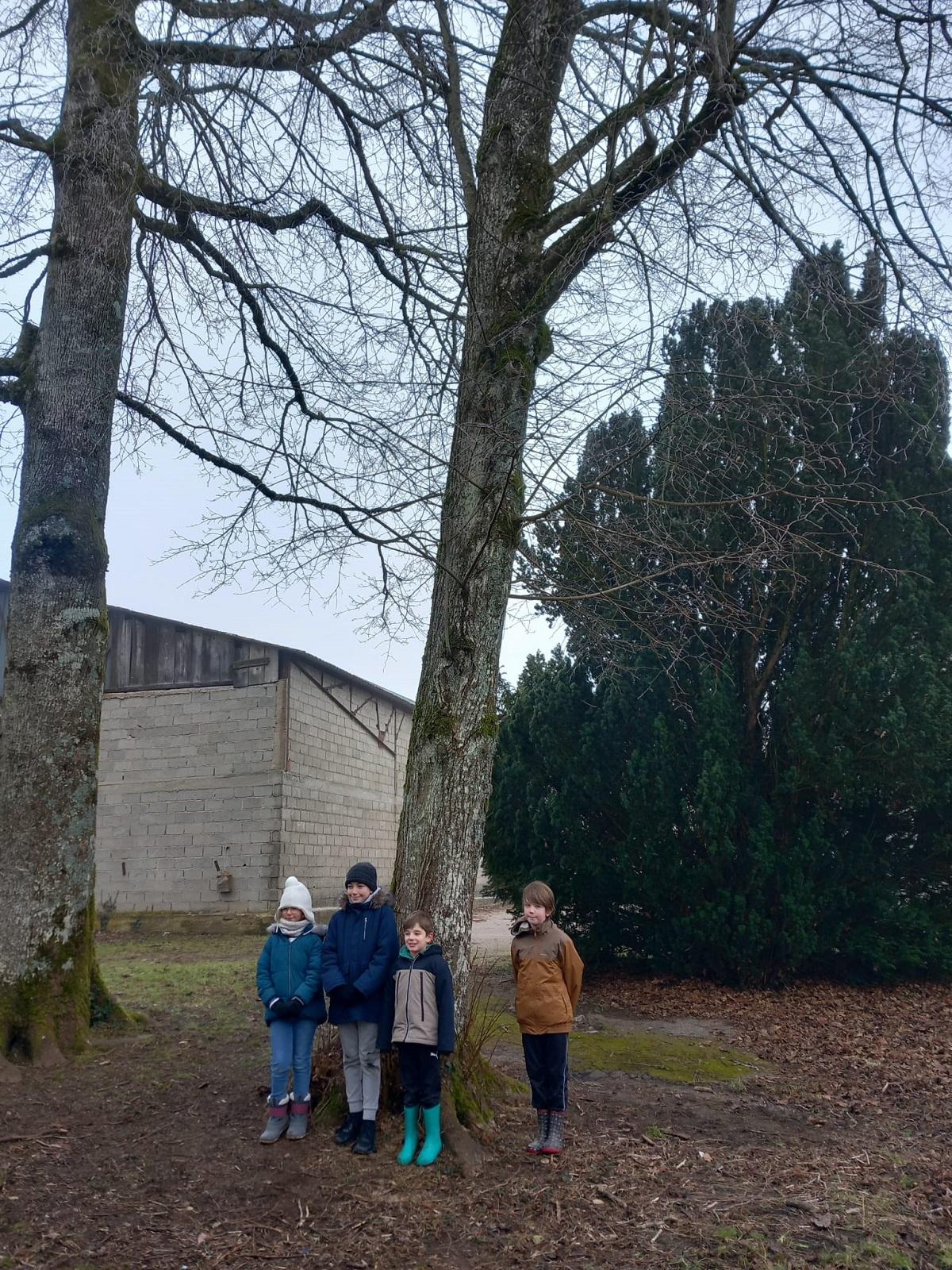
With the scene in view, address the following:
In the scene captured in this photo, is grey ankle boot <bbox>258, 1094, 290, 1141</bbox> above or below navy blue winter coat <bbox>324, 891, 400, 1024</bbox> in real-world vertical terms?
below

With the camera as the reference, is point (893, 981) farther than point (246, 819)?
No

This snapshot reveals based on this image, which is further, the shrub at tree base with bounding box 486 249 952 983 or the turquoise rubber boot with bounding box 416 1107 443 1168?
the shrub at tree base with bounding box 486 249 952 983

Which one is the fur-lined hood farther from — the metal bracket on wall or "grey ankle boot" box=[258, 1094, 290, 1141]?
the metal bracket on wall

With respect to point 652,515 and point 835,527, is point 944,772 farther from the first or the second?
point 652,515

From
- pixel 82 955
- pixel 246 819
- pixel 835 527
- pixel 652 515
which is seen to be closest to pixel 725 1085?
pixel 652 515

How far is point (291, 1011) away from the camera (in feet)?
15.1

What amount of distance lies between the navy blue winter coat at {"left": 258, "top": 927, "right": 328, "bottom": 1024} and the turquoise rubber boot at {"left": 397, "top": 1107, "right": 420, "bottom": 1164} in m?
0.62

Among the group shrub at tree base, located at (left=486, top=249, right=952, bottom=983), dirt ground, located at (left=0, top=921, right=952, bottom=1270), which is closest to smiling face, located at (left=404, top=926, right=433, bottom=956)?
dirt ground, located at (left=0, top=921, right=952, bottom=1270)

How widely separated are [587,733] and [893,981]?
153 inches

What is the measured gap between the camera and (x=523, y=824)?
1048 cm

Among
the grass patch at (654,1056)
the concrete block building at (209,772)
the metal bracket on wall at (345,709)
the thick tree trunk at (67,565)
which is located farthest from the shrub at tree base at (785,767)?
the metal bracket on wall at (345,709)

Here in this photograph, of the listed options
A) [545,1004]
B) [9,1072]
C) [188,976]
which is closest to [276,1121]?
[545,1004]

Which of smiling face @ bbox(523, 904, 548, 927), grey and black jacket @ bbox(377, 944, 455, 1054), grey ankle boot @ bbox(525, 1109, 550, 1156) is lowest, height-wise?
grey ankle boot @ bbox(525, 1109, 550, 1156)

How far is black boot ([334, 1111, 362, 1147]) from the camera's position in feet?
14.6
